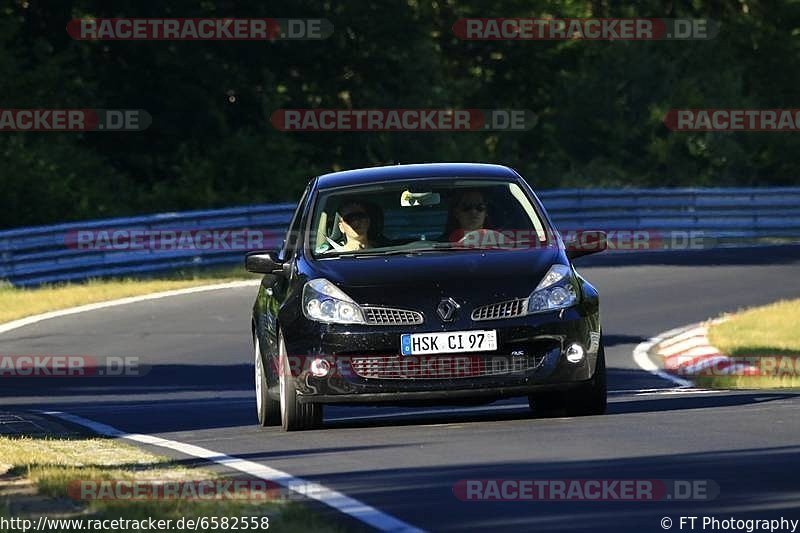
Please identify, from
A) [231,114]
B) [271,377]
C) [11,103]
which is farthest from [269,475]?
[231,114]

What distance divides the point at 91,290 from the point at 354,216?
14.8 metres

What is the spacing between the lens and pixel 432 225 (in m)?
13.3

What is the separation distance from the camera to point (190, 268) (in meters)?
30.2

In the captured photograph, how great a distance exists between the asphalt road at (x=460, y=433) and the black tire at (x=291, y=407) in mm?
122

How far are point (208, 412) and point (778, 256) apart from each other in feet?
56.3

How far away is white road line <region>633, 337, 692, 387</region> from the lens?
17917 millimetres

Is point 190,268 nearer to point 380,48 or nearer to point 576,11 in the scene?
point 380,48

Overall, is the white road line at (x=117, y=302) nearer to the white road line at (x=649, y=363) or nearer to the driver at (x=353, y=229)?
the white road line at (x=649, y=363)
